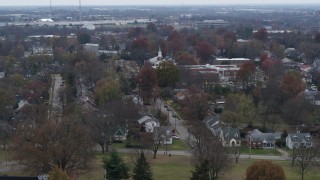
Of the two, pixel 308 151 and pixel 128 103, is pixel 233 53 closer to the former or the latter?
pixel 128 103

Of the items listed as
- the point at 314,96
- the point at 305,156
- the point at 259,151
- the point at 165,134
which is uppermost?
the point at 305,156

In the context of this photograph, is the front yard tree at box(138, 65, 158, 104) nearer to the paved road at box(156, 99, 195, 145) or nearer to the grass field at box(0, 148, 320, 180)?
the paved road at box(156, 99, 195, 145)

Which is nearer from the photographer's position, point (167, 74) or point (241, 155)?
point (241, 155)

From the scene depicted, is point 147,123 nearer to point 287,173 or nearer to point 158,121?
point 158,121

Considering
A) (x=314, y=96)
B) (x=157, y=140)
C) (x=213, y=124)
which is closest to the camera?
(x=157, y=140)

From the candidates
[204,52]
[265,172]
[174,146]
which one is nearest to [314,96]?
[174,146]

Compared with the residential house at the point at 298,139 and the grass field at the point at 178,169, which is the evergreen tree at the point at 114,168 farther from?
the residential house at the point at 298,139

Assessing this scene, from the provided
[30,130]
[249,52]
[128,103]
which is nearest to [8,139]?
[30,130]
